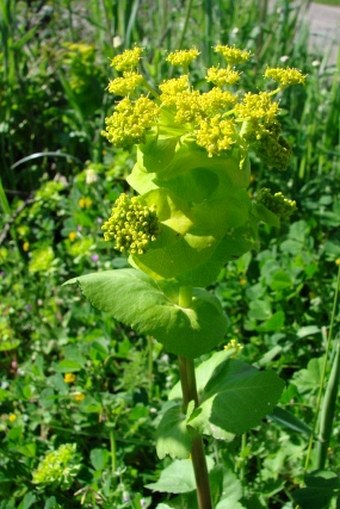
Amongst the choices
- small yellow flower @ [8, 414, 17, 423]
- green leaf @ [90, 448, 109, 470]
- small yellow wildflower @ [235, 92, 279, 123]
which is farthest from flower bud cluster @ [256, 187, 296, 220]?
small yellow flower @ [8, 414, 17, 423]

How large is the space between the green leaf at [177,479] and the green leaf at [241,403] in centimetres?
32

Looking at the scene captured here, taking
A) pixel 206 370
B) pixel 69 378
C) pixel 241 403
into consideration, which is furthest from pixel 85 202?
pixel 241 403

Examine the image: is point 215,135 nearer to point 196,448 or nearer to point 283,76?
point 283,76

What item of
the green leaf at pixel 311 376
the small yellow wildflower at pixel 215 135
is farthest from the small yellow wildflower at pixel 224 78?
the green leaf at pixel 311 376

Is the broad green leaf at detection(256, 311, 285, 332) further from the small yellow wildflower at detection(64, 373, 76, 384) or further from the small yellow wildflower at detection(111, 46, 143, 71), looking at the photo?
the small yellow wildflower at detection(111, 46, 143, 71)

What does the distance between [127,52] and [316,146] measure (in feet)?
6.37

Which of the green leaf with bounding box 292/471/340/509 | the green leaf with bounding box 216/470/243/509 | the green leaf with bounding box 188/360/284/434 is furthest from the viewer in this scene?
the green leaf with bounding box 216/470/243/509

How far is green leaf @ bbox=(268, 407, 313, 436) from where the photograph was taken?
1.58 metres

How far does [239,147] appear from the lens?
123cm

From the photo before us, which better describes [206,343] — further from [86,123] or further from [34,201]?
[86,123]

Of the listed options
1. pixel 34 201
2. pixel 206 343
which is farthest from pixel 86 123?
pixel 206 343

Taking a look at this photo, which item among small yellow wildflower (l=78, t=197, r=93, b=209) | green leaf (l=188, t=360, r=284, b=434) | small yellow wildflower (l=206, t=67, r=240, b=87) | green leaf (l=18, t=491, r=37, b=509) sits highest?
small yellow wildflower (l=206, t=67, r=240, b=87)

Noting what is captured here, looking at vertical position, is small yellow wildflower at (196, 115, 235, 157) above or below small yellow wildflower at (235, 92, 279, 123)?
below

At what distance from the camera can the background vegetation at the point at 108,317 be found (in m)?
1.82
